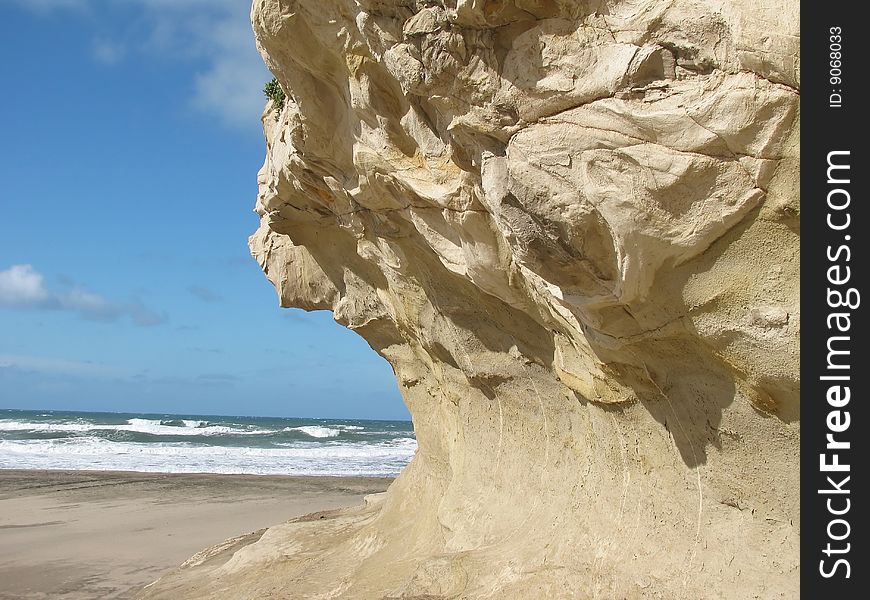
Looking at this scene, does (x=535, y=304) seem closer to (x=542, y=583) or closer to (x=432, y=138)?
(x=432, y=138)

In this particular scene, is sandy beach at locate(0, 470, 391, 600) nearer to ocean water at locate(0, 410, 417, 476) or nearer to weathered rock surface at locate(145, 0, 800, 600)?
ocean water at locate(0, 410, 417, 476)

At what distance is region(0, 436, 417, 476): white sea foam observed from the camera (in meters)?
25.7

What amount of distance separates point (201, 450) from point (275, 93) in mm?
27864

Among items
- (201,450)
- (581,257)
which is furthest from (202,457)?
(581,257)

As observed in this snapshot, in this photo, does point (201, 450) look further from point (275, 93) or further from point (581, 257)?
point (581, 257)

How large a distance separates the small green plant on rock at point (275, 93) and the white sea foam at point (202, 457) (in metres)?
18.1

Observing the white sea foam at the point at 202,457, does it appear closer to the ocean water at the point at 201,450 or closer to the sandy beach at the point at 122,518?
the ocean water at the point at 201,450

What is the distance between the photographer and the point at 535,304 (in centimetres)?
451

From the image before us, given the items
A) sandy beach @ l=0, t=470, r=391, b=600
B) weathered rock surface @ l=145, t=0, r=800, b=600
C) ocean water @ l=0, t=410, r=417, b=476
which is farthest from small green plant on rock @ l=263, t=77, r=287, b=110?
ocean water @ l=0, t=410, r=417, b=476

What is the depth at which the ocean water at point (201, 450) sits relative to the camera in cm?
2608

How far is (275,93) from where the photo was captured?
7297mm

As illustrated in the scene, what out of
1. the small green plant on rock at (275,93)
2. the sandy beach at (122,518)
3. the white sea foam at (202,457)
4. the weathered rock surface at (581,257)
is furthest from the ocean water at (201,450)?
the weathered rock surface at (581,257)

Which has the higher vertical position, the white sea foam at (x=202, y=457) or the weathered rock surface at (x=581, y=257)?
the weathered rock surface at (x=581, y=257)
